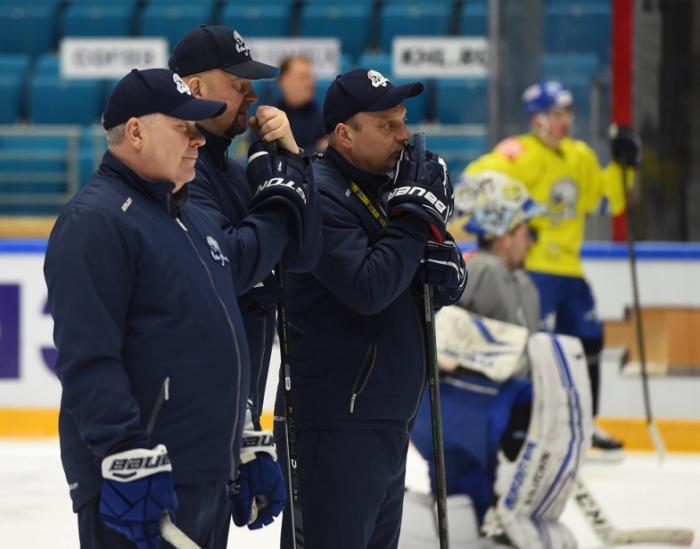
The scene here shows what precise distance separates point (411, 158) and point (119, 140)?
68 cm

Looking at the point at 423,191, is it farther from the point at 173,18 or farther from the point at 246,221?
the point at 173,18

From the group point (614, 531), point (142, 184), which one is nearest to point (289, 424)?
point (142, 184)

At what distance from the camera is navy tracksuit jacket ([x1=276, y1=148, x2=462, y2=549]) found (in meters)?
2.77

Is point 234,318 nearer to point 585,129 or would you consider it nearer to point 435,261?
point 435,261

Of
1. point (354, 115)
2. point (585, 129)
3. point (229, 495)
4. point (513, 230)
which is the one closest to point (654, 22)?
point (585, 129)

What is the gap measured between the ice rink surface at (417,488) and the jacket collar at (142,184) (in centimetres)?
223

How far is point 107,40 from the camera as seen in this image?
826 cm

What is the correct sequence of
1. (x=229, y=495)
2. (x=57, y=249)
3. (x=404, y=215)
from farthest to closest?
(x=404, y=215)
(x=229, y=495)
(x=57, y=249)

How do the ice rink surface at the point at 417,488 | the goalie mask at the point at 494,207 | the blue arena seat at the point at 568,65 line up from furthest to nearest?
the blue arena seat at the point at 568,65 → the ice rink surface at the point at 417,488 → the goalie mask at the point at 494,207

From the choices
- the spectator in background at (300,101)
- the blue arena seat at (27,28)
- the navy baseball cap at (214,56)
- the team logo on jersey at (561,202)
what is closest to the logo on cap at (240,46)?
the navy baseball cap at (214,56)

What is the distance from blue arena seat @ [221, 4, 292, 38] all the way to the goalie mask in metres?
4.67

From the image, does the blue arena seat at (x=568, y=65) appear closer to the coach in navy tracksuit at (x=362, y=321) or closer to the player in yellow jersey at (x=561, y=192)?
the player in yellow jersey at (x=561, y=192)

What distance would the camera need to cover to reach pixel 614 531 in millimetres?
4445

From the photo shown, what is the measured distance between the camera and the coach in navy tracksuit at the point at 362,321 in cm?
277
